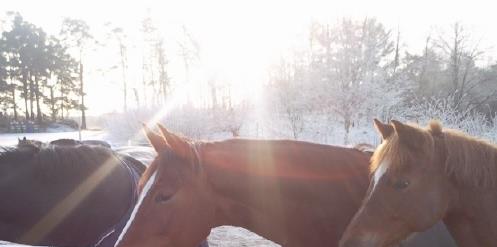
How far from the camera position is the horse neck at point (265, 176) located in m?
2.49

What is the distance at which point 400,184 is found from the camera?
7.06 feet

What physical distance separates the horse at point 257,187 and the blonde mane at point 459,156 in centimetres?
46

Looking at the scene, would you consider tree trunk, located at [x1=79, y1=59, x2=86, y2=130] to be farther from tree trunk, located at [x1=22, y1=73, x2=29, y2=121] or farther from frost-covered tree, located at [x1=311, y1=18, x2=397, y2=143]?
frost-covered tree, located at [x1=311, y1=18, x2=397, y2=143]

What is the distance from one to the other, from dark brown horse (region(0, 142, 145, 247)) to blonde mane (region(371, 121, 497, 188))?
7.73 ft

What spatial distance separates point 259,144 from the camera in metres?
2.65

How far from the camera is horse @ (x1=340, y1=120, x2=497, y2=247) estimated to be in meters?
2.13

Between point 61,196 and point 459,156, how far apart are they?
118 inches

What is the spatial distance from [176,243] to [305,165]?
93cm

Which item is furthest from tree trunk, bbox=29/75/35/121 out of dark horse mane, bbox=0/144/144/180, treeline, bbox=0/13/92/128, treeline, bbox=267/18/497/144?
dark horse mane, bbox=0/144/144/180

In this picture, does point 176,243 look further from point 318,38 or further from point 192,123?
point 318,38

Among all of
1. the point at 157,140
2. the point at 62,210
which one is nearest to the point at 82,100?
the point at 62,210

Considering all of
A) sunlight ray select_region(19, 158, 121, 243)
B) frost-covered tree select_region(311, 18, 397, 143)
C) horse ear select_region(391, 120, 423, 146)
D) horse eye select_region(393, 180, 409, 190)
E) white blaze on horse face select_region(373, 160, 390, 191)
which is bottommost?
sunlight ray select_region(19, 158, 121, 243)

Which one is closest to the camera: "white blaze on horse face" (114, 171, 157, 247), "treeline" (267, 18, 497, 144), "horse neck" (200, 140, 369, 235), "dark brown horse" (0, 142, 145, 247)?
"white blaze on horse face" (114, 171, 157, 247)

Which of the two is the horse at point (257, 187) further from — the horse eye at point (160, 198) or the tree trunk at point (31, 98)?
the tree trunk at point (31, 98)
